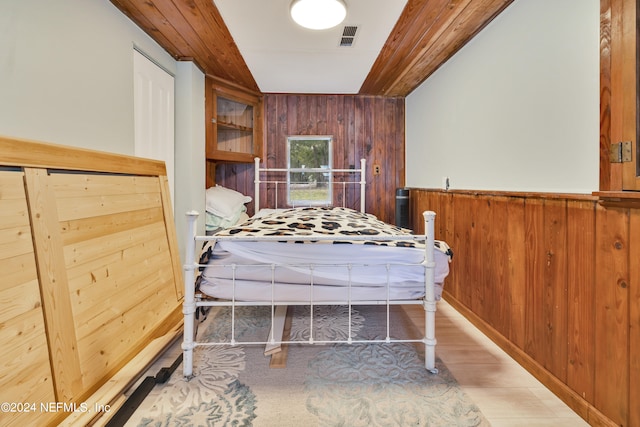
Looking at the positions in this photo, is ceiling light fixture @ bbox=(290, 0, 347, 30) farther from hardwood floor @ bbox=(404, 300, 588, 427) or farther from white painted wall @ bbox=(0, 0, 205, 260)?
hardwood floor @ bbox=(404, 300, 588, 427)

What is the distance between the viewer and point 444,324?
214cm

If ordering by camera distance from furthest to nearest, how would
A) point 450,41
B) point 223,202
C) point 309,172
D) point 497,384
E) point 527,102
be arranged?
point 309,172 → point 223,202 → point 450,41 → point 527,102 → point 497,384

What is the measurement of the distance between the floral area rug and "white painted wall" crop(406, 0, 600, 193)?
1.15 metres

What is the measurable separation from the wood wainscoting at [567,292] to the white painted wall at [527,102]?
5.8 inches

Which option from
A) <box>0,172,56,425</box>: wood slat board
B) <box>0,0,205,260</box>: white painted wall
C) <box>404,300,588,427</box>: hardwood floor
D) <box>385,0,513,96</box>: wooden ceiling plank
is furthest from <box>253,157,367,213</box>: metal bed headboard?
<box>0,172,56,425</box>: wood slat board

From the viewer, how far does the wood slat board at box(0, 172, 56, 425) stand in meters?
0.99

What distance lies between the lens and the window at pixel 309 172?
12.0 feet

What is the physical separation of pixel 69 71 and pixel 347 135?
2665 millimetres

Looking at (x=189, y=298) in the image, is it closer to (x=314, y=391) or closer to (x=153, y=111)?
(x=314, y=391)

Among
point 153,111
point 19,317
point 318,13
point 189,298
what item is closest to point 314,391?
point 189,298

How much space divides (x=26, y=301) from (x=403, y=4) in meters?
2.39

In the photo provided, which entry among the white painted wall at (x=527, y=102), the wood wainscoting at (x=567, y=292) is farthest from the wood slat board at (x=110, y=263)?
the white painted wall at (x=527, y=102)

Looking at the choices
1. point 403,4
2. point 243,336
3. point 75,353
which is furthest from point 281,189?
point 75,353

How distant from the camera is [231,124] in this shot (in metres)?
3.33
